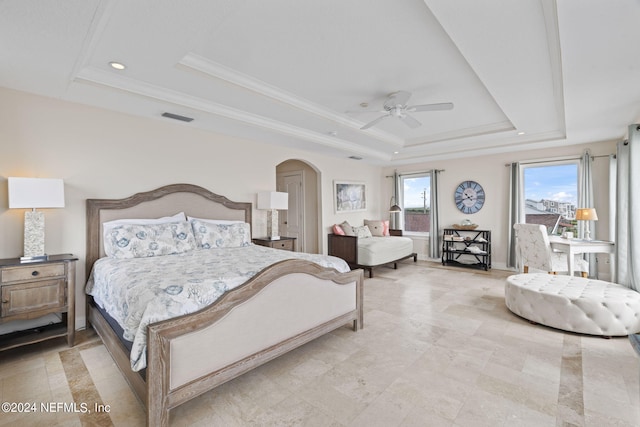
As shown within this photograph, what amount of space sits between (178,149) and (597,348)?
511 centimetres

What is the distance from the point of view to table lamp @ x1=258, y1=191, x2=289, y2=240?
4684 millimetres

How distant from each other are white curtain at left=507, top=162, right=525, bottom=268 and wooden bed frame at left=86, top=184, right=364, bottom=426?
432cm

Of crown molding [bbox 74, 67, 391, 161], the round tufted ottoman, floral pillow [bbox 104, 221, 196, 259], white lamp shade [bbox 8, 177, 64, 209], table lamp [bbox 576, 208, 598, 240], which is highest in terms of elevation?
crown molding [bbox 74, 67, 391, 161]

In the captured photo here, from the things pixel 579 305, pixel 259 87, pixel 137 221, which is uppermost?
pixel 259 87

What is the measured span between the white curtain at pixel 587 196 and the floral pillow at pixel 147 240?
6302 millimetres

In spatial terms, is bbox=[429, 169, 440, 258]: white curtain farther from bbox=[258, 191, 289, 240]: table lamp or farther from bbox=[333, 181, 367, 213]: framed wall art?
bbox=[258, 191, 289, 240]: table lamp

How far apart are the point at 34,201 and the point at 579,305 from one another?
5.32 meters

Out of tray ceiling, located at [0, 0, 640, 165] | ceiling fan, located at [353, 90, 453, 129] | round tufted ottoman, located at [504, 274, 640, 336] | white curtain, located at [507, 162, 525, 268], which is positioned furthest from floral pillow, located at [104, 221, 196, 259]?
white curtain, located at [507, 162, 525, 268]

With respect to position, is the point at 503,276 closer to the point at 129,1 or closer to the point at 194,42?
the point at 194,42

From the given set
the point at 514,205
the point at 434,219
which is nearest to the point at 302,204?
the point at 434,219

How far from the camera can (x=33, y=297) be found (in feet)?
8.28

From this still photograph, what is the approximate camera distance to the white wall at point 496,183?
4.99 m

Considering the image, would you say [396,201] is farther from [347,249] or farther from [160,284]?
[160,284]

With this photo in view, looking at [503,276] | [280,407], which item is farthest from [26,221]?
[503,276]
